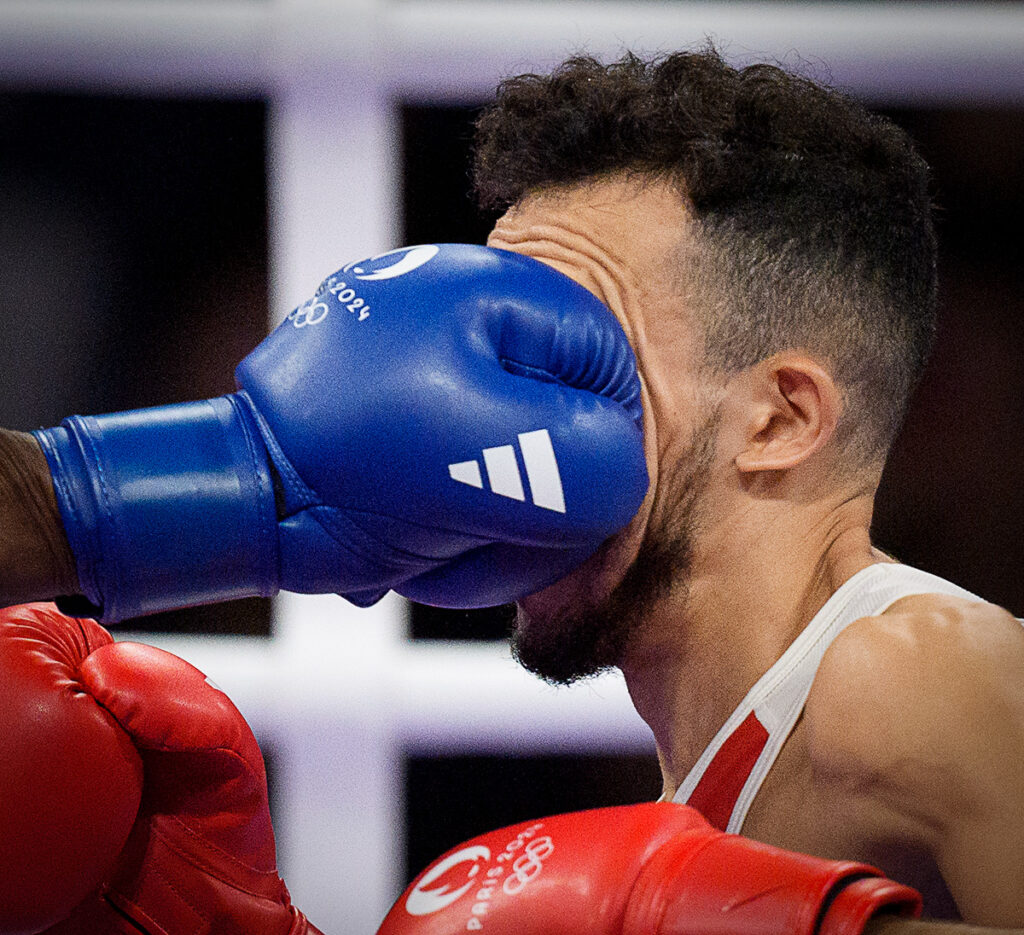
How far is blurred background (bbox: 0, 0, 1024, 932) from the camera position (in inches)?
112

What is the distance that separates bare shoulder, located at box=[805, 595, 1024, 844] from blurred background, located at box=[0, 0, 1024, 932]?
5.73ft

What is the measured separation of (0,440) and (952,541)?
2.42 meters

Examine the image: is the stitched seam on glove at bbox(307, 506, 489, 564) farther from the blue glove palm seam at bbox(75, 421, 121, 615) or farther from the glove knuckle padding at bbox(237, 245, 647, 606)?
the blue glove palm seam at bbox(75, 421, 121, 615)

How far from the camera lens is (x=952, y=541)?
291 centimetres

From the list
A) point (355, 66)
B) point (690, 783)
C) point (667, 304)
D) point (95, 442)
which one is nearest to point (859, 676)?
point (690, 783)

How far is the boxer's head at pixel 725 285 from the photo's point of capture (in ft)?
4.26

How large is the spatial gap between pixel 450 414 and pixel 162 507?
0.77 feet

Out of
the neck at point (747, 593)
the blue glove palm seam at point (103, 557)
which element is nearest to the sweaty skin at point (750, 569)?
the neck at point (747, 593)

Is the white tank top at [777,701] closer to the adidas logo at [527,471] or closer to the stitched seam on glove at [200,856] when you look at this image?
the adidas logo at [527,471]

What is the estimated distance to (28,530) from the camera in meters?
0.92

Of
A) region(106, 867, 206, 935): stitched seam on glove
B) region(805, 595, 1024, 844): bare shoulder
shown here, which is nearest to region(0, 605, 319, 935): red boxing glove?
region(106, 867, 206, 935): stitched seam on glove

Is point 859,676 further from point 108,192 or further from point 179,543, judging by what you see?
point 108,192

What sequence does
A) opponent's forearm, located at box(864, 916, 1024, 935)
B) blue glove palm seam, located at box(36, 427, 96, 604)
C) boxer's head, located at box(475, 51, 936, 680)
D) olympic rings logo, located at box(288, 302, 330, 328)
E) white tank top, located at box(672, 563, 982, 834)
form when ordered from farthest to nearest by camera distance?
boxer's head, located at box(475, 51, 936, 680)
white tank top, located at box(672, 563, 982, 834)
olympic rings logo, located at box(288, 302, 330, 328)
blue glove palm seam, located at box(36, 427, 96, 604)
opponent's forearm, located at box(864, 916, 1024, 935)

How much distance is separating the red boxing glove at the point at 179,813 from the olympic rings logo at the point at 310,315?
407 mm
